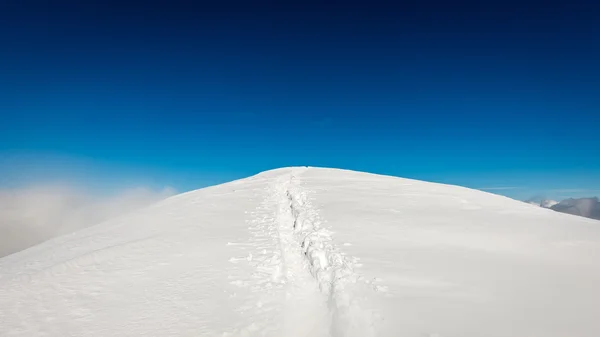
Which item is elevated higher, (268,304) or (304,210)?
(304,210)

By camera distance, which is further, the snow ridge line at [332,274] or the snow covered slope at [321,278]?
the snow covered slope at [321,278]

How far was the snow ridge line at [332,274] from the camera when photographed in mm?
5636

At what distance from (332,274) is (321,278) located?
30cm

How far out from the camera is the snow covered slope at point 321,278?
18.8ft

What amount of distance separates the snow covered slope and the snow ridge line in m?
0.04

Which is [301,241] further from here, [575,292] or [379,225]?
[575,292]

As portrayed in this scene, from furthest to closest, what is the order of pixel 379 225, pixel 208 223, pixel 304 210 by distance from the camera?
pixel 304 210 → pixel 208 223 → pixel 379 225

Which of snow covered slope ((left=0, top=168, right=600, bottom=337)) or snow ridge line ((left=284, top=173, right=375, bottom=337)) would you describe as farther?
snow covered slope ((left=0, top=168, right=600, bottom=337))

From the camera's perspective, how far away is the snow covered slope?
Result: 18.8 feet

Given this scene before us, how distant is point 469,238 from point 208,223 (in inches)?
Result: 387

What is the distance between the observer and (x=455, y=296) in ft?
20.9

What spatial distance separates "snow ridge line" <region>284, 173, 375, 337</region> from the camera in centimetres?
564

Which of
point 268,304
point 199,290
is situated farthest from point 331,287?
point 199,290

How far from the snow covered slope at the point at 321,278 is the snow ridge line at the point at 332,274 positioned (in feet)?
0.12
